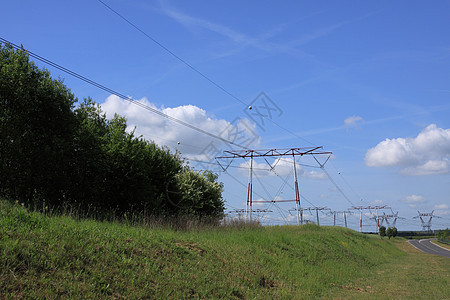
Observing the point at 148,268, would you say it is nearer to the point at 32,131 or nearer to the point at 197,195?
the point at 32,131

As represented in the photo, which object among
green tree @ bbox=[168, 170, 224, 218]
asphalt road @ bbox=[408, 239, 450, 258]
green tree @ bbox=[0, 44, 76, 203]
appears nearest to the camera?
green tree @ bbox=[0, 44, 76, 203]

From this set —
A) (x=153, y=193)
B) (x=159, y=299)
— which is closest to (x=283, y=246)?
(x=153, y=193)

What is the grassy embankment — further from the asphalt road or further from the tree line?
the asphalt road

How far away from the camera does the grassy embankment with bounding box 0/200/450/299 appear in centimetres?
720

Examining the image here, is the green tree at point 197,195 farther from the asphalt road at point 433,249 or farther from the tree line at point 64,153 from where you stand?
the asphalt road at point 433,249

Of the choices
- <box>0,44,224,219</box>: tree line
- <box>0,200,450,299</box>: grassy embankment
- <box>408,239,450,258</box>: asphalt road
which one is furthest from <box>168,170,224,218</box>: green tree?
<box>408,239,450,258</box>: asphalt road

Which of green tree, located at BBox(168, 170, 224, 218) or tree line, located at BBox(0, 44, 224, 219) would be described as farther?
green tree, located at BBox(168, 170, 224, 218)

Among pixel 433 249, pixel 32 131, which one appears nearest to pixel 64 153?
pixel 32 131

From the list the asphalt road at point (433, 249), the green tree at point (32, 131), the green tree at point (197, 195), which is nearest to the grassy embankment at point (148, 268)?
the green tree at point (32, 131)

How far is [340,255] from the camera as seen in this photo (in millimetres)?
23922

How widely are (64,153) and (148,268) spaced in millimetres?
10762

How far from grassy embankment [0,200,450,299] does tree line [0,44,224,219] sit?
4950 mm

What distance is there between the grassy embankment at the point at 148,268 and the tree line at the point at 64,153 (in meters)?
4.95

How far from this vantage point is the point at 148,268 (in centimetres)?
909
